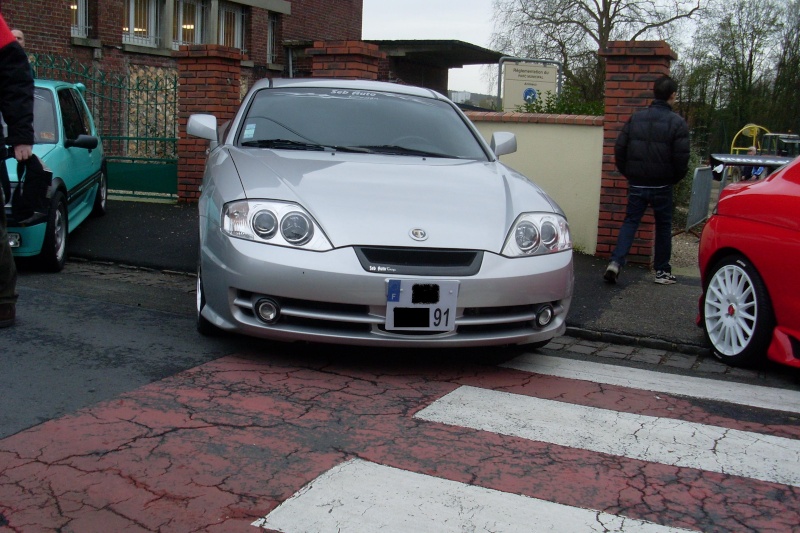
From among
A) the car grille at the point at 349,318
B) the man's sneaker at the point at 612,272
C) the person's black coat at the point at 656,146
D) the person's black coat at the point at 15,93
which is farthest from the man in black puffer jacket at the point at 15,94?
the person's black coat at the point at 656,146

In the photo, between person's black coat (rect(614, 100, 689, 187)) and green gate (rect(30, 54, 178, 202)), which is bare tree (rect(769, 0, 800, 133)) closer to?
green gate (rect(30, 54, 178, 202))

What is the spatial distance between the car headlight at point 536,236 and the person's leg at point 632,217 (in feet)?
8.74

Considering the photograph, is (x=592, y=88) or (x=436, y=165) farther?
(x=592, y=88)

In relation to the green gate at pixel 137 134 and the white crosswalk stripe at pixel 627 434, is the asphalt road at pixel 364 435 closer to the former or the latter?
the white crosswalk stripe at pixel 627 434

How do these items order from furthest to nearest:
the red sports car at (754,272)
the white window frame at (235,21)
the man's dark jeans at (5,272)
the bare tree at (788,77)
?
1. the bare tree at (788,77)
2. the white window frame at (235,21)
3. the man's dark jeans at (5,272)
4. the red sports car at (754,272)

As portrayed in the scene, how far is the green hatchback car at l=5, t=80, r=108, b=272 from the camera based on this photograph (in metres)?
7.45

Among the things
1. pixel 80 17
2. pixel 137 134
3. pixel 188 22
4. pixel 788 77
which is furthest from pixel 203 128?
pixel 788 77

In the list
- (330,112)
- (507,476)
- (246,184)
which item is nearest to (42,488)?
(507,476)

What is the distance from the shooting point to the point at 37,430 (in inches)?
150

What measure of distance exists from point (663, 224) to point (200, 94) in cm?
607

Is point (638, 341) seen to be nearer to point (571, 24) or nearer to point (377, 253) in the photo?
point (377, 253)

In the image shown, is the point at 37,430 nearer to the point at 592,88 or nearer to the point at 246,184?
the point at 246,184

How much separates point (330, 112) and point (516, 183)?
4.71 feet

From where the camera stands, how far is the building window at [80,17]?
19.0 metres
